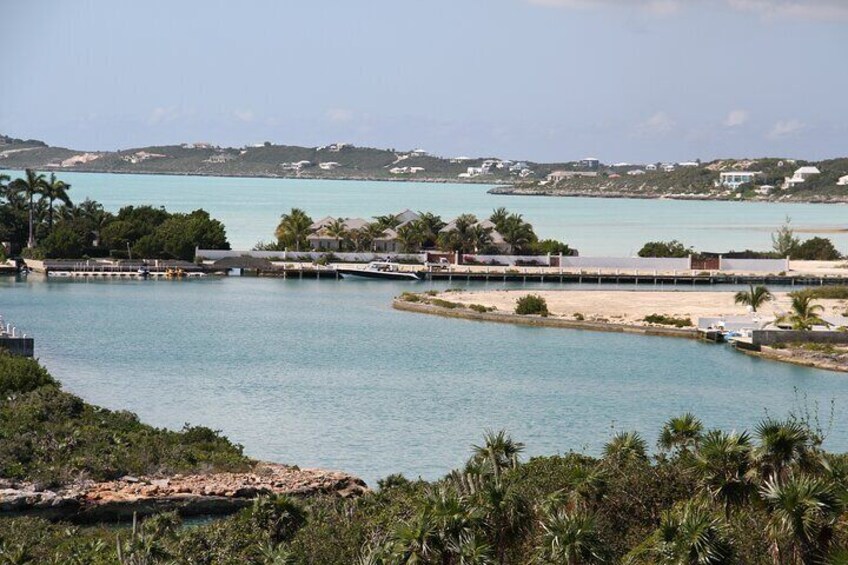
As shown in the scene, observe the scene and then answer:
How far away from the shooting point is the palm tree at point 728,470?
66.2 feet

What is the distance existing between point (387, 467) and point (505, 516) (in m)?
14.5

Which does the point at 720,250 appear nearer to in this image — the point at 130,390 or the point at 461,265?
the point at 461,265

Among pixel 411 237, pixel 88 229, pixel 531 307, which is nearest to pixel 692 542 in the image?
pixel 531 307

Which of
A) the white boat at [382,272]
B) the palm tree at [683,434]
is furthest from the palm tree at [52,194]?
the palm tree at [683,434]

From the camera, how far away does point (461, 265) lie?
3836 inches

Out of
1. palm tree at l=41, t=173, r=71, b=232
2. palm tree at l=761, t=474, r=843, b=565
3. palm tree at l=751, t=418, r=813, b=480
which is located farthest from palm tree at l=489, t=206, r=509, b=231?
palm tree at l=761, t=474, r=843, b=565

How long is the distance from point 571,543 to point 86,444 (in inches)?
677

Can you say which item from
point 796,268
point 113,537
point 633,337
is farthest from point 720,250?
point 113,537

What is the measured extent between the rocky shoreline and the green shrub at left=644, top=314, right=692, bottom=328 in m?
36.4

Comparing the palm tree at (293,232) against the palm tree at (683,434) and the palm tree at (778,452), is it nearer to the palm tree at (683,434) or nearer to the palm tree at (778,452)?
the palm tree at (683,434)

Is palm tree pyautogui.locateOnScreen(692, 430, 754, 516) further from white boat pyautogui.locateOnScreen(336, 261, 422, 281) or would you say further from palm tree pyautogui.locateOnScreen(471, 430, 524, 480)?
white boat pyautogui.locateOnScreen(336, 261, 422, 281)

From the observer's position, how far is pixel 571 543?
17984 mm

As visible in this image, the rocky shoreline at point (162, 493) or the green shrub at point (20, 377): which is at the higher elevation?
the green shrub at point (20, 377)

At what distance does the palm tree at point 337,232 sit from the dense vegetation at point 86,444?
6311 centimetres
